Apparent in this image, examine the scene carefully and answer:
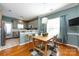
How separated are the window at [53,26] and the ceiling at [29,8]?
15cm

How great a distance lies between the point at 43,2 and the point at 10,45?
0.84m

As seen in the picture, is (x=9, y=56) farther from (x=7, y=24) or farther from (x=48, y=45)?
(x=48, y=45)

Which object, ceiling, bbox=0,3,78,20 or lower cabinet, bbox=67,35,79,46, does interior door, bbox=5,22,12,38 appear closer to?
ceiling, bbox=0,3,78,20

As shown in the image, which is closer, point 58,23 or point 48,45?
point 58,23

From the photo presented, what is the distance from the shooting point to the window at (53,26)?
99 cm

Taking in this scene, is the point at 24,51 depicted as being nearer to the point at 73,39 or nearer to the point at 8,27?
the point at 8,27

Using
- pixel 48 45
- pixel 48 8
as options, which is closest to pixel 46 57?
pixel 48 45

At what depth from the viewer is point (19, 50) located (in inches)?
41.5

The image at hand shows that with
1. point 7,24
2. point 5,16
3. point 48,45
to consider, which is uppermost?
point 5,16

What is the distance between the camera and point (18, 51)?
3.42 ft

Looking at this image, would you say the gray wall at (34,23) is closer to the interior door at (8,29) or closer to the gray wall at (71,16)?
the gray wall at (71,16)

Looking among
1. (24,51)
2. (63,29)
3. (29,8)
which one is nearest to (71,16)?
(63,29)

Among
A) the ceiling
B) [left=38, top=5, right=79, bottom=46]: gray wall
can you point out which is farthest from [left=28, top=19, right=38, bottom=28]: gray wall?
[left=38, top=5, right=79, bottom=46]: gray wall

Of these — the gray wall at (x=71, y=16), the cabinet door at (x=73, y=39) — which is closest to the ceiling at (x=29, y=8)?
the gray wall at (x=71, y=16)
